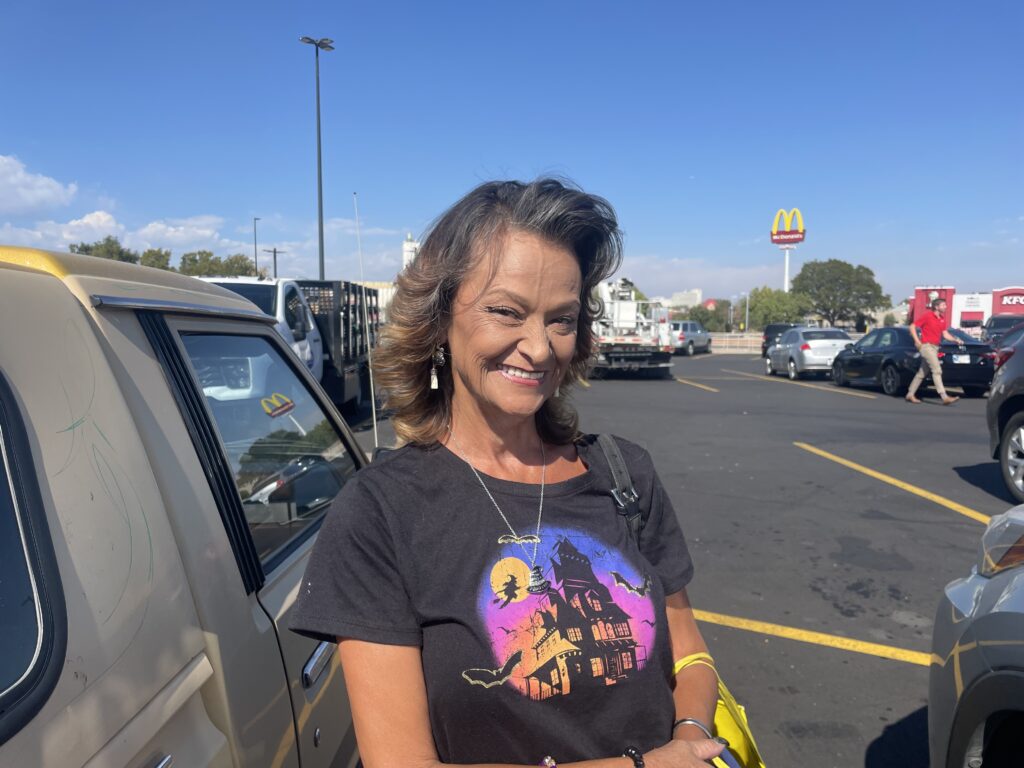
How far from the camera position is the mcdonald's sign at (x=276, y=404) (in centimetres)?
233

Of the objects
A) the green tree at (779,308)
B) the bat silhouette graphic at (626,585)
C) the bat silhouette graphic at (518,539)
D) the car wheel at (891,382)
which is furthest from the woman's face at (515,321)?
the green tree at (779,308)

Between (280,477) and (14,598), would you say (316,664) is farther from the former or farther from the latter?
(14,598)

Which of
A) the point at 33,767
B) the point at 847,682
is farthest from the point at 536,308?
the point at 847,682

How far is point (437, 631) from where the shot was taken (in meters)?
1.30

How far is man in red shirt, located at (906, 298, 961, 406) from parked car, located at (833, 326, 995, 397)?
0.30m

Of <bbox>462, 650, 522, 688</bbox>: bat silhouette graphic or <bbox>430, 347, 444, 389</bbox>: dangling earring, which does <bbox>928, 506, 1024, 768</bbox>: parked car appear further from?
<bbox>430, 347, 444, 389</bbox>: dangling earring

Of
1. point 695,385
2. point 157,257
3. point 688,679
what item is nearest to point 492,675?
point 688,679

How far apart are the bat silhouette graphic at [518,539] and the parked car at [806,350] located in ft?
60.9

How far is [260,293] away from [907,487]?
27.7ft

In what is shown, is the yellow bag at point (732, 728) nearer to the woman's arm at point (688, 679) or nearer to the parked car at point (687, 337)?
the woman's arm at point (688, 679)

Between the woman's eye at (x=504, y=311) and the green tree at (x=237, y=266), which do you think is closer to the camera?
the woman's eye at (x=504, y=311)

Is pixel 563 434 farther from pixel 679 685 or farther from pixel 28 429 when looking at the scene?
pixel 28 429

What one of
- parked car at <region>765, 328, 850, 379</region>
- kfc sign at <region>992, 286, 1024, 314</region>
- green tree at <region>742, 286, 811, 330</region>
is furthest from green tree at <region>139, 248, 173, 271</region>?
green tree at <region>742, 286, 811, 330</region>

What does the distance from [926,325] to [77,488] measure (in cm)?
1395
